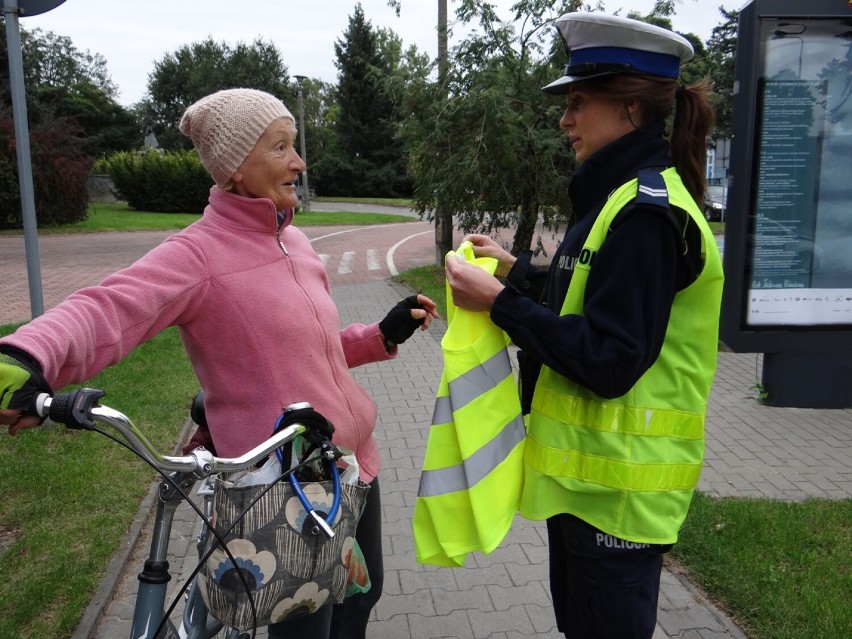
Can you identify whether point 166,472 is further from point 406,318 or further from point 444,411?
point 406,318

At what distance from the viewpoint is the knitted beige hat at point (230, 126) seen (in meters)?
2.12

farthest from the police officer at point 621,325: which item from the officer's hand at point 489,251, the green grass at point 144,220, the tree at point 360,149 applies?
the tree at point 360,149

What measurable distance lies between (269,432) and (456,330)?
1.90 feet

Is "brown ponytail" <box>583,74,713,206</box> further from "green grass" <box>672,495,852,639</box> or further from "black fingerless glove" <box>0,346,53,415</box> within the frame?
"green grass" <box>672,495,852,639</box>

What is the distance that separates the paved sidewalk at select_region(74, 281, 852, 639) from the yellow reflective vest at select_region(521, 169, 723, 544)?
62.6 inches

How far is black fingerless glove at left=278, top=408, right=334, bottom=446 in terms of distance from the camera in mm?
1629

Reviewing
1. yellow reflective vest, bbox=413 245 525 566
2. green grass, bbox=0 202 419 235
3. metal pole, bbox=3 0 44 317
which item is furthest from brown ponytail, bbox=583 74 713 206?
green grass, bbox=0 202 419 235

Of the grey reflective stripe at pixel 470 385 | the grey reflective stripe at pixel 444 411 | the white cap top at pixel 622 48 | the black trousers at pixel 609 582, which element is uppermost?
the white cap top at pixel 622 48

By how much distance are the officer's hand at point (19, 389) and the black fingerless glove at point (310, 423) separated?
460 millimetres

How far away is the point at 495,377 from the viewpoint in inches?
82.6

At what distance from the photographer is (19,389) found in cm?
143

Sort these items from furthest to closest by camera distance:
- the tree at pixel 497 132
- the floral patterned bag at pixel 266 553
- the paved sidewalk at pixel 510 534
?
the tree at pixel 497 132 → the paved sidewalk at pixel 510 534 → the floral patterned bag at pixel 266 553

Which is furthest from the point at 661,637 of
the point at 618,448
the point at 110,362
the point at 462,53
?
the point at 462,53

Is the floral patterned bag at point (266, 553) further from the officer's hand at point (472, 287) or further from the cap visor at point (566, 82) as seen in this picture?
the cap visor at point (566, 82)
